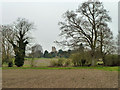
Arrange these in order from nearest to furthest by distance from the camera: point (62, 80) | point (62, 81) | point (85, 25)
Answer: point (62, 81), point (62, 80), point (85, 25)

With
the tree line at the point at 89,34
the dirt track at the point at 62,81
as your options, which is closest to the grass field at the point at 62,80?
the dirt track at the point at 62,81

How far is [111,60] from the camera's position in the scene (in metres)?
29.1

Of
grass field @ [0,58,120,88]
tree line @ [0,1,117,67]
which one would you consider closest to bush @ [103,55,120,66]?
tree line @ [0,1,117,67]

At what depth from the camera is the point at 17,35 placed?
115ft

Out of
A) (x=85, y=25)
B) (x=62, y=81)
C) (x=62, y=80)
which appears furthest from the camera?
(x=85, y=25)

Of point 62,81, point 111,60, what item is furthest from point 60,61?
point 62,81

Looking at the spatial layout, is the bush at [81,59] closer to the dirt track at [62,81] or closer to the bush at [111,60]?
the bush at [111,60]

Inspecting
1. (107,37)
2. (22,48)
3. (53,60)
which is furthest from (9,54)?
(107,37)

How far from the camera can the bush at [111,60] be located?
28.9 metres

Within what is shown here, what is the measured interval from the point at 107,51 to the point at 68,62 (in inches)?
292

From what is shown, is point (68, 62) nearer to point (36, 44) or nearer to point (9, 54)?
point (36, 44)

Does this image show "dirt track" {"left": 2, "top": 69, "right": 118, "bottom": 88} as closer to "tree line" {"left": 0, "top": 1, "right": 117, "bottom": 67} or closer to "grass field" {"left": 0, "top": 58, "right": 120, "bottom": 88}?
"grass field" {"left": 0, "top": 58, "right": 120, "bottom": 88}

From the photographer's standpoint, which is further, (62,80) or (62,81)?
(62,80)

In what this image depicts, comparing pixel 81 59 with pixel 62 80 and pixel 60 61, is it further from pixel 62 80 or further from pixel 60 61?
pixel 62 80
